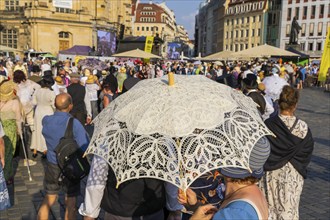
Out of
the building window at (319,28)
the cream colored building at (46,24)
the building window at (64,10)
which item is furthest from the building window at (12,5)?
the building window at (319,28)

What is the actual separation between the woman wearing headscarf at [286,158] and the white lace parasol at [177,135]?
4.33ft

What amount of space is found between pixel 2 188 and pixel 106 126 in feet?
8.88

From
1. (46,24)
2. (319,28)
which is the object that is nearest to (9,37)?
(46,24)

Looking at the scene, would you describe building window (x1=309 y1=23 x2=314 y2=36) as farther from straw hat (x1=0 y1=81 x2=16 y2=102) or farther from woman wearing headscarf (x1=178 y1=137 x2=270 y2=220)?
woman wearing headscarf (x1=178 y1=137 x2=270 y2=220)

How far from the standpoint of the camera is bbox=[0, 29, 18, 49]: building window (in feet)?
161

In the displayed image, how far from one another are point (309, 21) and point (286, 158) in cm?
7181

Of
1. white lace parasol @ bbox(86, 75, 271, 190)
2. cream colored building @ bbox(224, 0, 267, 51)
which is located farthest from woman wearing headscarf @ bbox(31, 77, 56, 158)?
cream colored building @ bbox(224, 0, 267, 51)

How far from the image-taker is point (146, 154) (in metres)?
2.33

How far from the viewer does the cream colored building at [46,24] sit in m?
47.6

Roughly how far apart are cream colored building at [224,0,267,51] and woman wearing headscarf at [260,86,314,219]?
7875cm

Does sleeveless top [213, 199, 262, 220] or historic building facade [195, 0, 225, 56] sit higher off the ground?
historic building facade [195, 0, 225, 56]

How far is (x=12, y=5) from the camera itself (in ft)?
164

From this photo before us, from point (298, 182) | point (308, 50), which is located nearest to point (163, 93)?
point (298, 182)

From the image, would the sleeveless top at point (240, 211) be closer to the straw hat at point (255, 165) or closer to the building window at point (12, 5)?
the straw hat at point (255, 165)
